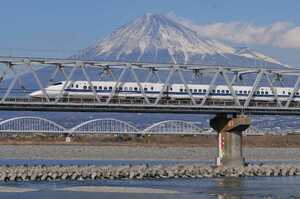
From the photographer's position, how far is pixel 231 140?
4099 inches

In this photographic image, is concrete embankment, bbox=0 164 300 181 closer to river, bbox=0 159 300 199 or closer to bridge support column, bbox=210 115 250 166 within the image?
river, bbox=0 159 300 199

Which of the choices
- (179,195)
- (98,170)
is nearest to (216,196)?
(179,195)

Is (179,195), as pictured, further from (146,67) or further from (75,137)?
(75,137)

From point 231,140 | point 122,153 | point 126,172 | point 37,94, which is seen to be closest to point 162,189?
point 126,172

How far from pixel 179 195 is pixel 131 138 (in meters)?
123

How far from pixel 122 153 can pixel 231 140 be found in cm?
5556

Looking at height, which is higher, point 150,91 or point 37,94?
point 150,91

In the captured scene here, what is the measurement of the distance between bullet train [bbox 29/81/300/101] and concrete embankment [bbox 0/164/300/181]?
13.0 m

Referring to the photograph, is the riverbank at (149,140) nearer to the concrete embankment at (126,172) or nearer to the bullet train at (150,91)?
the bullet train at (150,91)

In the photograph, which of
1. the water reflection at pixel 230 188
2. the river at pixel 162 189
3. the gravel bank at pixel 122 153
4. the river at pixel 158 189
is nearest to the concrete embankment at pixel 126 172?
the river at pixel 158 189

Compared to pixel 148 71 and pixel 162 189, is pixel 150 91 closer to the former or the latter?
pixel 148 71

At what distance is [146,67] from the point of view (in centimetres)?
10381

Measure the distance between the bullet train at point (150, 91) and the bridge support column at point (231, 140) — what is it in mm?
6844

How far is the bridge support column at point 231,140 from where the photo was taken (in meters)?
103
